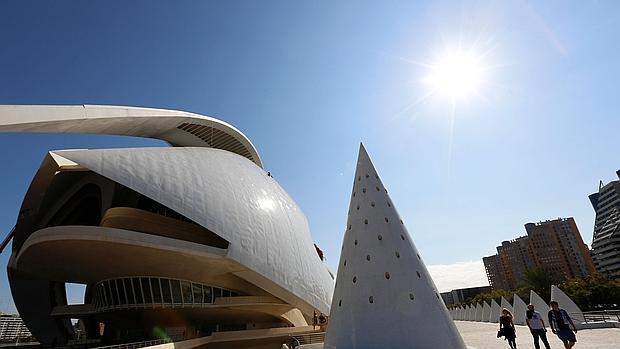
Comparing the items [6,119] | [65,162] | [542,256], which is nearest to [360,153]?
[6,119]

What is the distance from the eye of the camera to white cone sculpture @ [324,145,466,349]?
7129 mm

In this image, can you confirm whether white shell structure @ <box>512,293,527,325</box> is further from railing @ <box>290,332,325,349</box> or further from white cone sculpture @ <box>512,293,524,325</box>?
railing @ <box>290,332,325,349</box>

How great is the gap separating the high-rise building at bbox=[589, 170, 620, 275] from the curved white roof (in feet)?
268

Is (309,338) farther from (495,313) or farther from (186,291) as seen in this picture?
(495,313)

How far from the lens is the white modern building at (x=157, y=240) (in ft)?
51.5

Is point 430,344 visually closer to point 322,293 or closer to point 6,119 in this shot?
point 6,119

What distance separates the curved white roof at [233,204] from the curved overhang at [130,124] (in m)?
1.81

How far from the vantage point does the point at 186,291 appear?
1970cm

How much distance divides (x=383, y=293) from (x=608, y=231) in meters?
107

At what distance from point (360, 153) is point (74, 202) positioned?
23823 millimetres

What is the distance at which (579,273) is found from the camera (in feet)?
297

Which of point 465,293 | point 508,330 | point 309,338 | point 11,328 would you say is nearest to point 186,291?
point 309,338

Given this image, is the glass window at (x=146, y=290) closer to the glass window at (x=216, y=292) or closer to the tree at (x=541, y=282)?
the glass window at (x=216, y=292)

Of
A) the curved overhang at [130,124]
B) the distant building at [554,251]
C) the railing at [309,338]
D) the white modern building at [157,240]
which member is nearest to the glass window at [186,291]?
the white modern building at [157,240]
